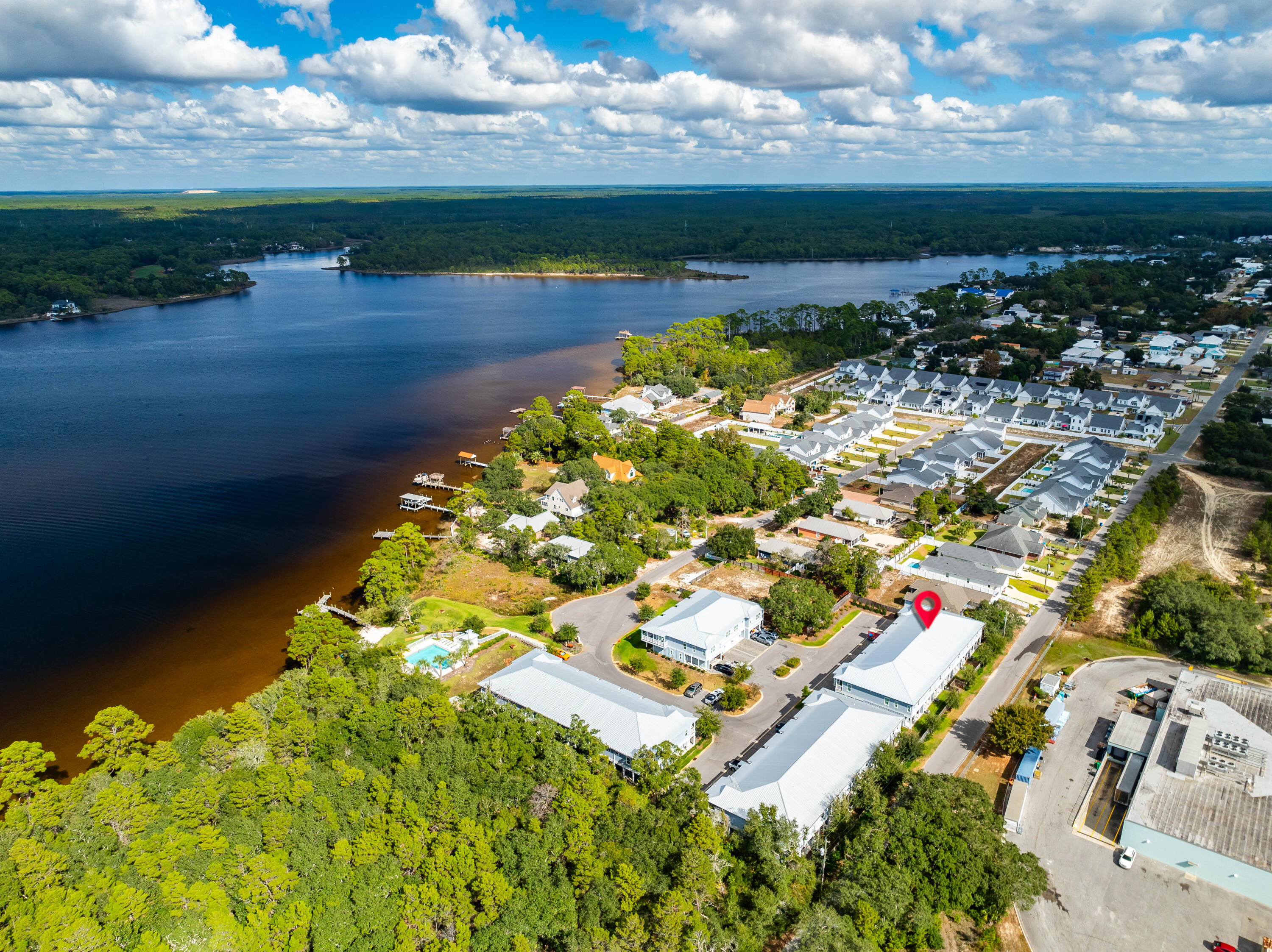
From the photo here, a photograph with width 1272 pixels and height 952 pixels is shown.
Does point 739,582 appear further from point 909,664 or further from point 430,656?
point 430,656

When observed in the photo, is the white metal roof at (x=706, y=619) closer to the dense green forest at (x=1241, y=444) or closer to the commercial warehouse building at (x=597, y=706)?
the commercial warehouse building at (x=597, y=706)

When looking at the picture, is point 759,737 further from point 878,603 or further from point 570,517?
point 570,517

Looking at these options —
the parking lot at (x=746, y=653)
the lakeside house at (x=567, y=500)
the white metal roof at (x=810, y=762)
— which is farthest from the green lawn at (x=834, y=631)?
the lakeside house at (x=567, y=500)

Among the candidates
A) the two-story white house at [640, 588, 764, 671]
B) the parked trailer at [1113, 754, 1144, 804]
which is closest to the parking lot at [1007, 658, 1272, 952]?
the parked trailer at [1113, 754, 1144, 804]

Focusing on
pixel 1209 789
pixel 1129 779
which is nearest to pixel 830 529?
pixel 1129 779

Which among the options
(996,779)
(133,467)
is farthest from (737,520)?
(133,467)
